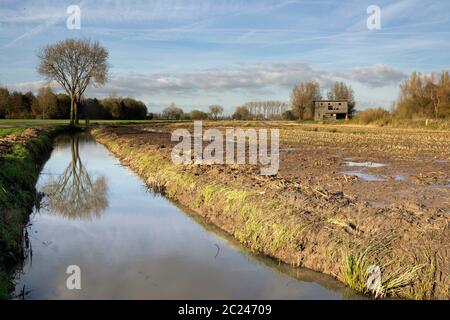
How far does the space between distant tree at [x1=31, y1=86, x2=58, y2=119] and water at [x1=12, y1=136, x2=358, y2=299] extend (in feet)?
209

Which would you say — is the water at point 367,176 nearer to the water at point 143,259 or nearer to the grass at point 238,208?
the grass at point 238,208

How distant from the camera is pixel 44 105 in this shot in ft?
241

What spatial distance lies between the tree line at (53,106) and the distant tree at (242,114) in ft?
84.8

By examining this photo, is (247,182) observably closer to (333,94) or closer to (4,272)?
(4,272)

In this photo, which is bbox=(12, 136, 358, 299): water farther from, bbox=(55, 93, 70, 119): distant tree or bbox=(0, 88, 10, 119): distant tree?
bbox=(55, 93, 70, 119): distant tree

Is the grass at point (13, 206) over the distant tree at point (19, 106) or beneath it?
beneath

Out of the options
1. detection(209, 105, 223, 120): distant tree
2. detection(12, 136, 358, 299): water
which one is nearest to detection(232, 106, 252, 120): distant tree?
detection(209, 105, 223, 120): distant tree

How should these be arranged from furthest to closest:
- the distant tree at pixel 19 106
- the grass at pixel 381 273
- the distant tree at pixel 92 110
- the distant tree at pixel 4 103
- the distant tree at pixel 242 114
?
the distant tree at pixel 242 114 → the distant tree at pixel 92 110 → the distant tree at pixel 19 106 → the distant tree at pixel 4 103 → the grass at pixel 381 273

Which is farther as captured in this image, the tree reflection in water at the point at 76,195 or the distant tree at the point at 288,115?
the distant tree at the point at 288,115

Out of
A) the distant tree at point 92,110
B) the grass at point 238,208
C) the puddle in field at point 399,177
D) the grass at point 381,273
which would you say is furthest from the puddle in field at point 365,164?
the distant tree at point 92,110

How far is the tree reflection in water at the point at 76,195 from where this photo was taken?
13.0 m

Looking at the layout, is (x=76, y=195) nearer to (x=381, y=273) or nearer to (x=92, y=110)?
(x=381, y=273)

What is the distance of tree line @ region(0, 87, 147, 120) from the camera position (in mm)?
72500
